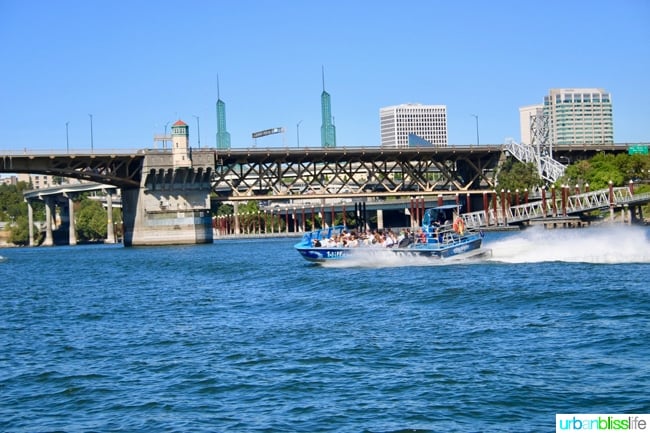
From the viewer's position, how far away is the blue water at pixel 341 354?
2094cm

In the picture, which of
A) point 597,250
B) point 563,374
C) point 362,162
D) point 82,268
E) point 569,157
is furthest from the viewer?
point 569,157

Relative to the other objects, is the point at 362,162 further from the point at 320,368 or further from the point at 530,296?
the point at 320,368

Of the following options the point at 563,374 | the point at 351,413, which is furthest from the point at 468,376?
the point at 351,413

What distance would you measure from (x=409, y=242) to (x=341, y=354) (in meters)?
33.9

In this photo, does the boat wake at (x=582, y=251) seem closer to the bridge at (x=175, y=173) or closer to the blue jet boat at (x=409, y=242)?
the blue jet boat at (x=409, y=242)

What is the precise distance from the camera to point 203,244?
4919 inches

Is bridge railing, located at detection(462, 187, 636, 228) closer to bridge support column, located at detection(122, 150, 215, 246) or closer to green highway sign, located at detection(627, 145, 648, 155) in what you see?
green highway sign, located at detection(627, 145, 648, 155)

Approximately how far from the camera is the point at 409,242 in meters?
61.1

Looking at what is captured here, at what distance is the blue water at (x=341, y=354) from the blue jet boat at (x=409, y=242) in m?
8.59

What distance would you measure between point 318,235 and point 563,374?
44.1 metres

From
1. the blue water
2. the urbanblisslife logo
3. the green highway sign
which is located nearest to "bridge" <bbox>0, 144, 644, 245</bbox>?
the green highway sign

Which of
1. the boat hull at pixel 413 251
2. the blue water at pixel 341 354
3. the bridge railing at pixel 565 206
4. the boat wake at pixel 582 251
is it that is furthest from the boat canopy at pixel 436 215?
the bridge railing at pixel 565 206

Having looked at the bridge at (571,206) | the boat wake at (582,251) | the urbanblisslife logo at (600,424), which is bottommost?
the urbanblisslife logo at (600,424)

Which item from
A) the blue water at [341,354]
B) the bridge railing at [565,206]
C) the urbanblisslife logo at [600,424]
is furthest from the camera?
the bridge railing at [565,206]
